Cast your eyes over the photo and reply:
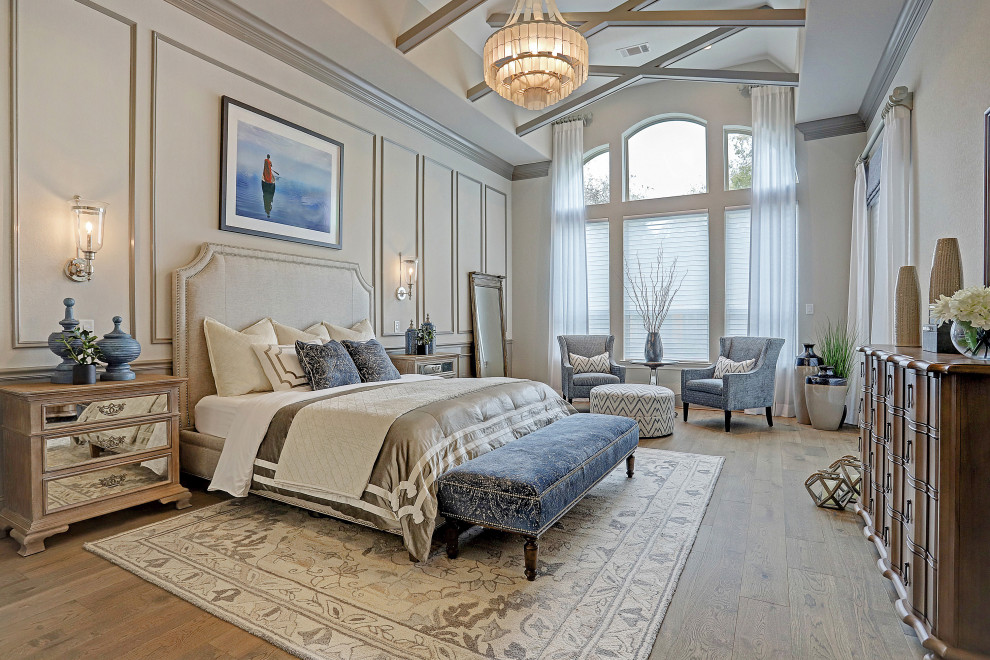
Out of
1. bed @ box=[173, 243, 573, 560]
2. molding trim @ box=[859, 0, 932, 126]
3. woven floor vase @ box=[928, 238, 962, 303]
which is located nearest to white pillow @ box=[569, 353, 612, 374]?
bed @ box=[173, 243, 573, 560]

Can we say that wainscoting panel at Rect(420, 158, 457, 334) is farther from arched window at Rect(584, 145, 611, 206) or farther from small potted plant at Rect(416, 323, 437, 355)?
arched window at Rect(584, 145, 611, 206)

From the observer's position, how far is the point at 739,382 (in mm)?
5223

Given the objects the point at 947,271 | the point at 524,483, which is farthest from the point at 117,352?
the point at 947,271

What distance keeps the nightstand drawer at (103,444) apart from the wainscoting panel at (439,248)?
3227 mm

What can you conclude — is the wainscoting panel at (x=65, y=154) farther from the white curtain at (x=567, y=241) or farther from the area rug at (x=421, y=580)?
the white curtain at (x=567, y=241)

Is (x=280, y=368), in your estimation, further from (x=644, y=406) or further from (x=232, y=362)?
(x=644, y=406)

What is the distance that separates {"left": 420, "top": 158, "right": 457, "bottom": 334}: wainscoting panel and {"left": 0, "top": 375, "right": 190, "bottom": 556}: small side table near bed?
3225mm

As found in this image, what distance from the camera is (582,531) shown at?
277 centimetres

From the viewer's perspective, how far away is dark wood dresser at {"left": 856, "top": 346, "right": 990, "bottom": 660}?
156 centimetres

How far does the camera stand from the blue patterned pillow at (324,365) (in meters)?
3.61

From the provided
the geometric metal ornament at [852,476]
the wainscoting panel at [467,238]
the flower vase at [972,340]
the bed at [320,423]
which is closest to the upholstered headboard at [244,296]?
the bed at [320,423]

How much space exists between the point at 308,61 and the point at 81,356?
297 centimetres

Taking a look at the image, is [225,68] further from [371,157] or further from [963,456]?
[963,456]

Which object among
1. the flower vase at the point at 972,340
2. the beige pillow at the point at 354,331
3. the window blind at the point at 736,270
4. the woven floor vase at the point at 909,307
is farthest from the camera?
the window blind at the point at 736,270
